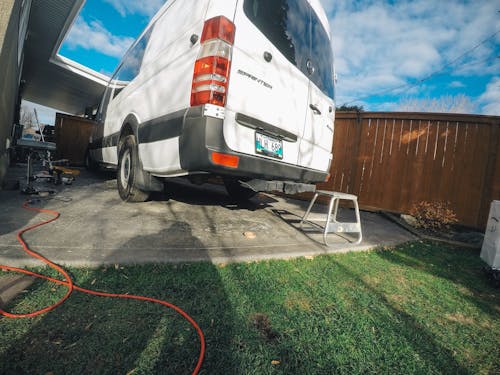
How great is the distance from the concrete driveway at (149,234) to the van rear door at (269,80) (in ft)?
2.96

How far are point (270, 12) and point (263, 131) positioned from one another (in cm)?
110

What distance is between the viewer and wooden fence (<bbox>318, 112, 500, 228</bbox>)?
4.52 m

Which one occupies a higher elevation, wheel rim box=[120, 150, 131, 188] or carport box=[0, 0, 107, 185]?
carport box=[0, 0, 107, 185]

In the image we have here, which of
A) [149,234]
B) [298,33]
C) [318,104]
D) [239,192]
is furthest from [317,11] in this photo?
[149,234]

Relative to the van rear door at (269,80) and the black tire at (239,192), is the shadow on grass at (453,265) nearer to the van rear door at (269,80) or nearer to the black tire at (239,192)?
the van rear door at (269,80)

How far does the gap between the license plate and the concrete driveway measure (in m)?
0.92

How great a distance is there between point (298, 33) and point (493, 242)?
3.10m

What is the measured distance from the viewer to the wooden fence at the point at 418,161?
452 cm

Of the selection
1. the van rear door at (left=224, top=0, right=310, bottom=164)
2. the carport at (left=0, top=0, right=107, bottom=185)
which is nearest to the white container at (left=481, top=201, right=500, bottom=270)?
the van rear door at (left=224, top=0, right=310, bottom=164)

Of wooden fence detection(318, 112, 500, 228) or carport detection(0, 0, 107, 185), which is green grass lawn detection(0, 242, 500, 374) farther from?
wooden fence detection(318, 112, 500, 228)

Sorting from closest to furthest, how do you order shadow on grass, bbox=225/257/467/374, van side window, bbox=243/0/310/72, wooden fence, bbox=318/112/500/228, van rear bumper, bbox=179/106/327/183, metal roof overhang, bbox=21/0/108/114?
shadow on grass, bbox=225/257/467/374, van rear bumper, bbox=179/106/327/183, van side window, bbox=243/0/310/72, wooden fence, bbox=318/112/500/228, metal roof overhang, bbox=21/0/108/114

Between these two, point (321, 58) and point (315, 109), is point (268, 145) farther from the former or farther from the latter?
point (321, 58)

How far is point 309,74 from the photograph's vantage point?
262cm

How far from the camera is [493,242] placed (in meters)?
2.42
